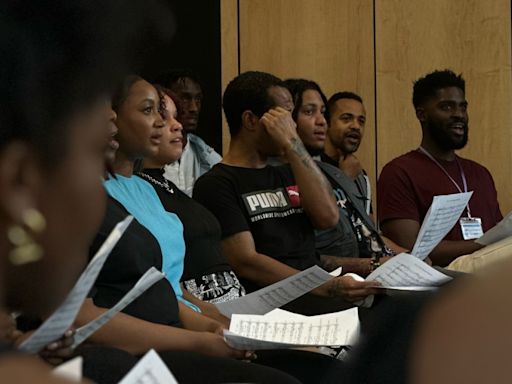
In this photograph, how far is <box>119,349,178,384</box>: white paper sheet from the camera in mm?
1034

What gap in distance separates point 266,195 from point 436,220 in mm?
627

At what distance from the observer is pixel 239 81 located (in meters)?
3.65

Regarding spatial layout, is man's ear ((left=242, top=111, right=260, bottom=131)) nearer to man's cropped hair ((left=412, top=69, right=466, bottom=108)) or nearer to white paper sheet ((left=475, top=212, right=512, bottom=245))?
white paper sheet ((left=475, top=212, right=512, bottom=245))

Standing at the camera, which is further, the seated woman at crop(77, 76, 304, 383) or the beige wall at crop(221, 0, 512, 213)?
the beige wall at crop(221, 0, 512, 213)

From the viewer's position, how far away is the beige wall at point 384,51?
615 centimetres

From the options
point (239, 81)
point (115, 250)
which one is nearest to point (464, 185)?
point (239, 81)

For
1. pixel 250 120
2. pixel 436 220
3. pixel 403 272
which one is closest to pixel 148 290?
pixel 403 272

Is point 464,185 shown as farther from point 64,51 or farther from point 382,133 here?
point 64,51

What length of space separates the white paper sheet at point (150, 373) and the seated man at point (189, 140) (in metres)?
3.44

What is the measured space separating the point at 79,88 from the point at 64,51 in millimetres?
39

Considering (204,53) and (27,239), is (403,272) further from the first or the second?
(204,53)

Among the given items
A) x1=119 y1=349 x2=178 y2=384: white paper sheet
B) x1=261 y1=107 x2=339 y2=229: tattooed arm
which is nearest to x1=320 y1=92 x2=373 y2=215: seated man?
x1=261 y1=107 x2=339 y2=229: tattooed arm

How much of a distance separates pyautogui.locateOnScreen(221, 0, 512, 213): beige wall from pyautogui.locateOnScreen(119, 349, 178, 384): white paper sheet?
5198 millimetres

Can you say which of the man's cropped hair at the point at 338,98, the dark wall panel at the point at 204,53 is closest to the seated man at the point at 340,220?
the man's cropped hair at the point at 338,98
